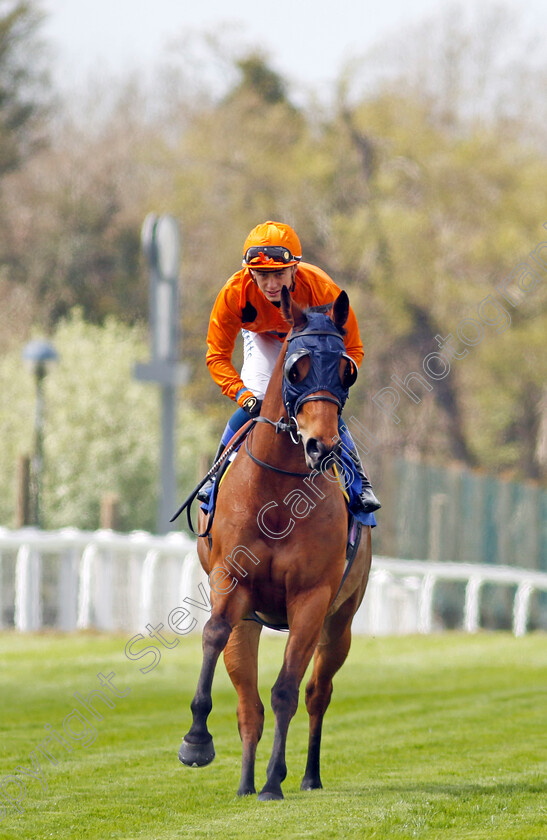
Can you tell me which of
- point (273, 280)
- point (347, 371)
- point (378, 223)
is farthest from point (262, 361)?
point (378, 223)

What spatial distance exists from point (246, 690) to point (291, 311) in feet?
5.93

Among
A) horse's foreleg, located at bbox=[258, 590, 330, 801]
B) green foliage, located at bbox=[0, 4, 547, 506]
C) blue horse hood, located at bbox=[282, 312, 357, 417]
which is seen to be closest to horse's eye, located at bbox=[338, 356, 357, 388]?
blue horse hood, located at bbox=[282, 312, 357, 417]

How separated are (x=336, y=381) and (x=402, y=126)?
84.9 feet

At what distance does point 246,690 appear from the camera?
6.54 metres

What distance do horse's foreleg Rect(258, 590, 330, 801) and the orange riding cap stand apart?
119 centimetres

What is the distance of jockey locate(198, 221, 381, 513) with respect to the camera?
662cm

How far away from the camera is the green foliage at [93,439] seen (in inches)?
1048

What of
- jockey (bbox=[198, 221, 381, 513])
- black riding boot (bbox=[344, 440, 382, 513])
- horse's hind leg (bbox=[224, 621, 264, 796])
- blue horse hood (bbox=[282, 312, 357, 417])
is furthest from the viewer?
black riding boot (bbox=[344, 440, 382, 513])

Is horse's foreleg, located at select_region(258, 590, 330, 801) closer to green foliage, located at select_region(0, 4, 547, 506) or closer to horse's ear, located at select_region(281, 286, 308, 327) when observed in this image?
horse's ear, located at select_region(281, 286, 308, 327)

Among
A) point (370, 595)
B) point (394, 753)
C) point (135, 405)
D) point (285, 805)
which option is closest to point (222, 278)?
point (135, 405)

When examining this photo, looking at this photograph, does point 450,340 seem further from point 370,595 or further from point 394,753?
point 394,753

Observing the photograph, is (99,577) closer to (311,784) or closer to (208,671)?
(311,784)

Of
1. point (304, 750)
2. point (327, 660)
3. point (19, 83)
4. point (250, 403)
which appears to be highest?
point (19, 83)

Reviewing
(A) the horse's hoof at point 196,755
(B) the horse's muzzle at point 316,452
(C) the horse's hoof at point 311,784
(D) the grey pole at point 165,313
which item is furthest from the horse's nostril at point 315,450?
(D) the grey pole at point 165,313
